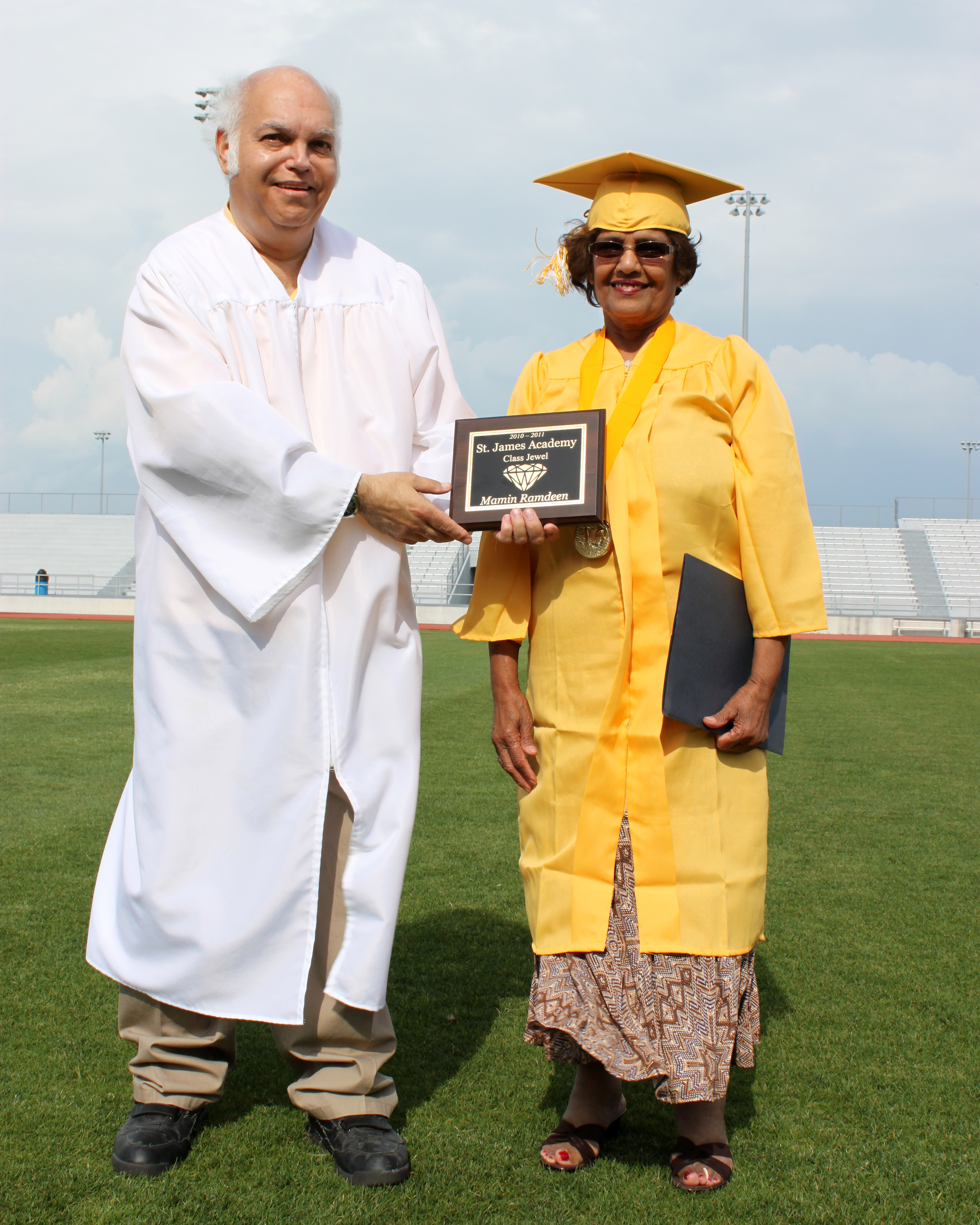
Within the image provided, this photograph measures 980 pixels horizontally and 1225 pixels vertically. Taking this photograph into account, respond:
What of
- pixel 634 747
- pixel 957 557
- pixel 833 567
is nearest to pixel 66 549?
pixel 833 567

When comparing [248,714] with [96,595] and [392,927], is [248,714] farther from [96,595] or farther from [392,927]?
[96,595]

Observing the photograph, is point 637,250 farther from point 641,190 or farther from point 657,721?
point 657,721

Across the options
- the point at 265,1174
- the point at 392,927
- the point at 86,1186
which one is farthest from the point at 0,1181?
the point at 392,927

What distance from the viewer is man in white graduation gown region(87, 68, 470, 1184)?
2646 millimetres

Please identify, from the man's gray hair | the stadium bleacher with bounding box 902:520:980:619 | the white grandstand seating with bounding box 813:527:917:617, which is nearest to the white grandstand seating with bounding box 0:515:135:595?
the white grandstand seating with bounding box 813:527:917:617

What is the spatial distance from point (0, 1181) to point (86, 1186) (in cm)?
20

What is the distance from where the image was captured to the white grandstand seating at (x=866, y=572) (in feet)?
121

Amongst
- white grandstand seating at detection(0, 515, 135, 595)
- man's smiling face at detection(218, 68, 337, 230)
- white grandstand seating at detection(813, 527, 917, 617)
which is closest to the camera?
man's smiling face at detection(218, 68, 337, 230)

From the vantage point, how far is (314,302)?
2834 millimetres

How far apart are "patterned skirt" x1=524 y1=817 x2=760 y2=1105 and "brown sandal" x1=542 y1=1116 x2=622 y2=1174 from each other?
0.26 meters

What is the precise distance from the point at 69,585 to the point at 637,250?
40820mm

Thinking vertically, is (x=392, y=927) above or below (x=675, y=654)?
below

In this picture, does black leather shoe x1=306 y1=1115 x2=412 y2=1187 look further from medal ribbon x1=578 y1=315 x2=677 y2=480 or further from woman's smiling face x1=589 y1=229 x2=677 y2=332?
woman's smiling face x1=589 y1=229 x2=677 y2=332

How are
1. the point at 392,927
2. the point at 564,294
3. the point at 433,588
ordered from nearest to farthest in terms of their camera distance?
the point at 392,927
the point at 564,294
the point at 433,588
